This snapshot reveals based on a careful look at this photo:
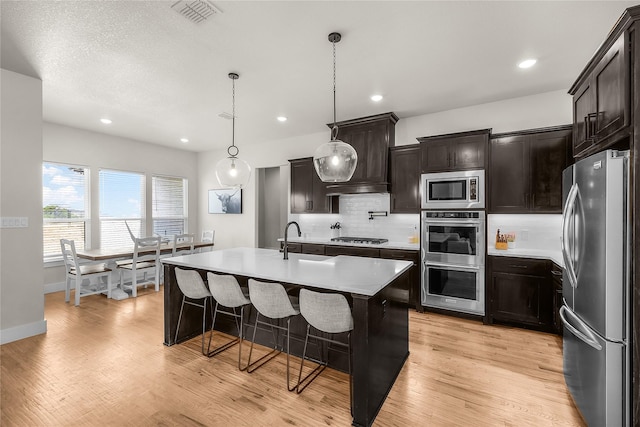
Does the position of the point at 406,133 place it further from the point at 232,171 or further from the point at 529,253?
the point at 232,171

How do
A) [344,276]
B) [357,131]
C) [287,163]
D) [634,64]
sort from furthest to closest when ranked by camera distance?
1. [287,163]
2. [357,131]
3. [344,276]
4. [634,64]

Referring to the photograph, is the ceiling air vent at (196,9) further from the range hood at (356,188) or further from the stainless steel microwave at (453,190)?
the stainless steel microwave at (453,190)

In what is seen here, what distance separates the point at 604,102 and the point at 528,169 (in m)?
1.80

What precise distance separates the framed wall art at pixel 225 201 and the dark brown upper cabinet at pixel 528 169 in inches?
197

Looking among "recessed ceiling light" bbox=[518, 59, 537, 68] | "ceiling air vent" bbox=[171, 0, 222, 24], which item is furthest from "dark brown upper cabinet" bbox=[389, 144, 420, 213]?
"ceiling air vent" bbox=[171, 0, 222, 24]

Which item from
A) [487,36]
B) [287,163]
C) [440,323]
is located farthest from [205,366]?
[287,163]

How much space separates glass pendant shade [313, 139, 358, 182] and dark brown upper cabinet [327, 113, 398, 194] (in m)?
2.02

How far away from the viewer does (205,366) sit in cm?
262

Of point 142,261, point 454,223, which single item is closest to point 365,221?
point 454,223

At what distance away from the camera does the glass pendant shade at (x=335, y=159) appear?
2498mm

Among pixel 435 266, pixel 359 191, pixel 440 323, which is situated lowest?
pixel 440 323

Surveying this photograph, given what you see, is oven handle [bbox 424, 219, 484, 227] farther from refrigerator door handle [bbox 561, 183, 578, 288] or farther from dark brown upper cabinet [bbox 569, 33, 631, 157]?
refrigerator door handle [bbox 561, 183, 578, 288]

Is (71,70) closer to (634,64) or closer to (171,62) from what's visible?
(171,62)

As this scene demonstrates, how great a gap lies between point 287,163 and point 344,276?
166 inches
